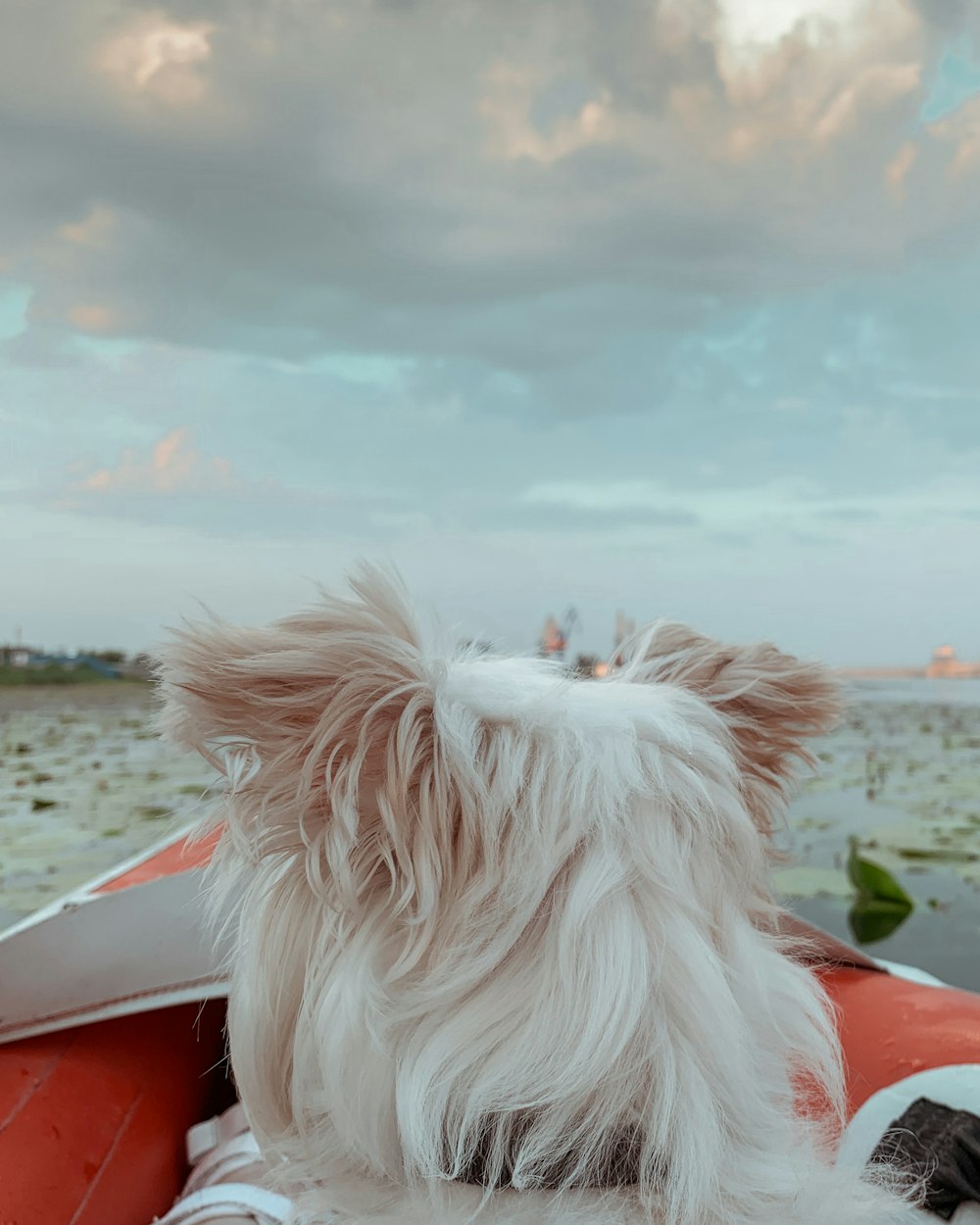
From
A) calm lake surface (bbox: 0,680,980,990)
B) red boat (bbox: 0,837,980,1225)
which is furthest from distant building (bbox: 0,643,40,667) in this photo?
red boat (bbox: 0,837,980,1225)

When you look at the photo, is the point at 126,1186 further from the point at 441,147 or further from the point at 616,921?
the point at 441,147

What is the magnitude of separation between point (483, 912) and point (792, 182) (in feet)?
22.4

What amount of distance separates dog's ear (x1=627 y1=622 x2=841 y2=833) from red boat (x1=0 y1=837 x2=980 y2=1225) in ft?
1.88

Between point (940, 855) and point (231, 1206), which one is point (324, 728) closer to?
point (231, 1206)

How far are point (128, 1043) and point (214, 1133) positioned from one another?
0.58 feet

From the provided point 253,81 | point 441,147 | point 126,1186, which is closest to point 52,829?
point 126,1186

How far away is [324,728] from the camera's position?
705 millimetres

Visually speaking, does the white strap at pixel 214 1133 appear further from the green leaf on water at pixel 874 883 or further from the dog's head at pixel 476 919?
the green leaf on water at pixel 874 883

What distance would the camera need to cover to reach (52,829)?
3496mm

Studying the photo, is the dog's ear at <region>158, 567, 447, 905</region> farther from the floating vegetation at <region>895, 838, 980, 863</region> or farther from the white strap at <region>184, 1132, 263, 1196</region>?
the floating vegetation at <region>895, 838, 980, 863</region>

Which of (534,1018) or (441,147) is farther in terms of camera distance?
(441,147)

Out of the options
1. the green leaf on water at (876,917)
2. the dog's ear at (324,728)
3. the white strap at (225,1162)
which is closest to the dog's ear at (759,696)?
Result: the dog's ear at (324,728)

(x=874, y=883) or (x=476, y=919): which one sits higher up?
(x=476, y=919)

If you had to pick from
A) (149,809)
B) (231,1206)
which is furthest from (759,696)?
(149,809)
